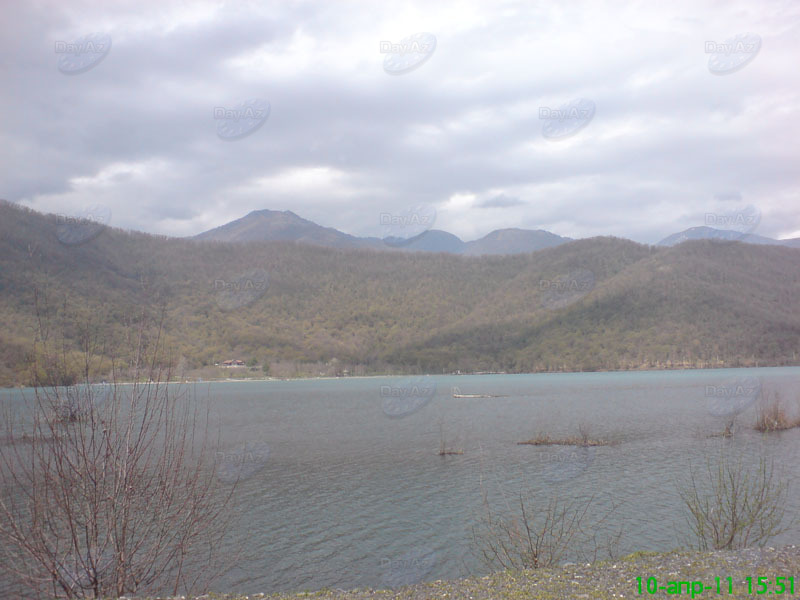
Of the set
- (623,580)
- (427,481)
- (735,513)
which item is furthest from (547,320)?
(623,580)

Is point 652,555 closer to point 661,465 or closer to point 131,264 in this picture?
point 661,465

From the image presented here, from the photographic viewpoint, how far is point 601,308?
17200cm

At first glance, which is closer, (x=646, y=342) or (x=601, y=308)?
(x=646, y=342)

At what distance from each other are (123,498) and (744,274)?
199 meters

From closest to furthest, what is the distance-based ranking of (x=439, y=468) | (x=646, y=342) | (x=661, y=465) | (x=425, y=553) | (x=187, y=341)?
(x=425, y=553)
(x=661, y=465)
(x=439, y=468)
(x=646, y=342)
(x=187, y=341)

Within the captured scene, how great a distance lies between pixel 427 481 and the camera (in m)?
26.2

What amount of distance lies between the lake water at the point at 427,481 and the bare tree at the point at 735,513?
64cm

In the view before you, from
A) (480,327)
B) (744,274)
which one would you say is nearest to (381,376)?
(480,327)

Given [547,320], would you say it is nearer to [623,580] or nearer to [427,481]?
[427,481]

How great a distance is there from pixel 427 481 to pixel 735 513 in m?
14.9

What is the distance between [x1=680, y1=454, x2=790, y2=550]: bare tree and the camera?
43.5 ft

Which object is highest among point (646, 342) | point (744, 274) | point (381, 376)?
point (744, 274)

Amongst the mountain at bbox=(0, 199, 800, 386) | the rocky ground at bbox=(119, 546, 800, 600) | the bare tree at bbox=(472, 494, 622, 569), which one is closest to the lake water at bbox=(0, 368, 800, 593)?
the bare tree at bbox=(472, 494, 622, 569)

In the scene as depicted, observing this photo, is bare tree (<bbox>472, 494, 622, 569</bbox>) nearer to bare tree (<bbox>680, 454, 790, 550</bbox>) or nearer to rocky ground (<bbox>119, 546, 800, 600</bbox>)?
rocky ground (<bbox>119, 546, 800, 600</bbox>)
